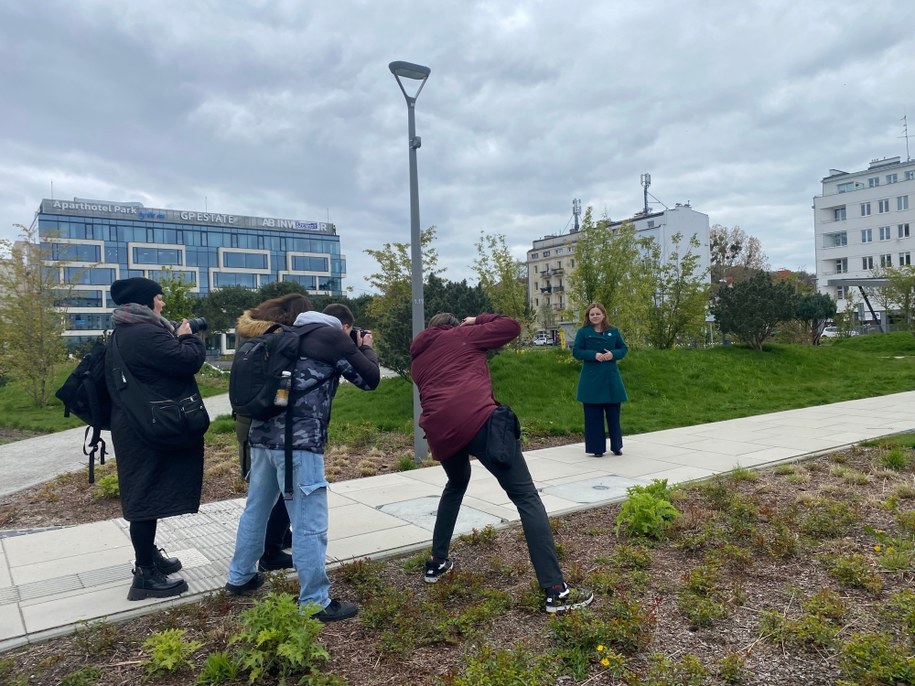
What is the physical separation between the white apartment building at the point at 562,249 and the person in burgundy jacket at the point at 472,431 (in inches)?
2486

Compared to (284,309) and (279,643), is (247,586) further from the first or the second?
(284,309)

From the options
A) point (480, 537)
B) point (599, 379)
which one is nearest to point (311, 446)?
point (480, 537)

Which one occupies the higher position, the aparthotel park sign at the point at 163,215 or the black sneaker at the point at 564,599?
the aparthotel park sign at the point at 163,215

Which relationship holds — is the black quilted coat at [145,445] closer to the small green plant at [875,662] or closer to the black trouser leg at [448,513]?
the black trouser leg at [448,513]

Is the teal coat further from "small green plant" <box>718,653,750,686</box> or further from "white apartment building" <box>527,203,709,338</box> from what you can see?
"white apartment building" <box>527,203,709,338</box>

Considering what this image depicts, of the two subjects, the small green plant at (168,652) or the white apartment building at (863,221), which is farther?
the white apartment building at (863,221)

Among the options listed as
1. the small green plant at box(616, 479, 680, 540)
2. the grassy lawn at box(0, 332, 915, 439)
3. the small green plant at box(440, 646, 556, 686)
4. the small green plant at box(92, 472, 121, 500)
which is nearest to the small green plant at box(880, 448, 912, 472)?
the small green plant at box(616, 479, 680, 540)

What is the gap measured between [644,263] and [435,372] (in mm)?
15845

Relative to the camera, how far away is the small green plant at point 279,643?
299 centimetres

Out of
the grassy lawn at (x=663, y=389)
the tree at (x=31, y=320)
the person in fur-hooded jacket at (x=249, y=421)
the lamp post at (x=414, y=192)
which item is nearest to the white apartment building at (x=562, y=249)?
the grassy lawn at (x=663, y=389)

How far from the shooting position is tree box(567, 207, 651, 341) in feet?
54.1

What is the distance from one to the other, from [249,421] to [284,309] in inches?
37.1

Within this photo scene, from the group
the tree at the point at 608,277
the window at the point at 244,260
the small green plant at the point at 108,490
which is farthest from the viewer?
the window at the point at 244,260

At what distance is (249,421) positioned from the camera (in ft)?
15.2
